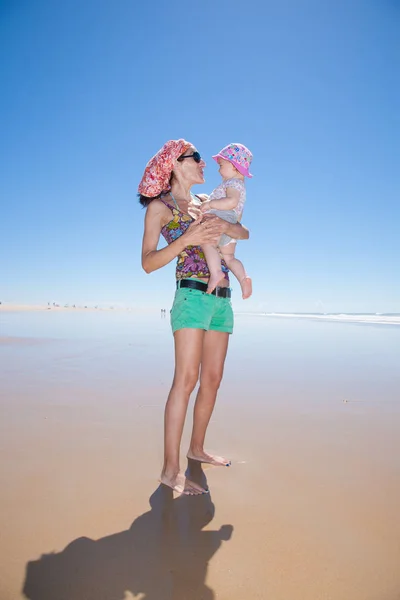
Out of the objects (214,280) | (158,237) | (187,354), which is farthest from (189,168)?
(187,354)

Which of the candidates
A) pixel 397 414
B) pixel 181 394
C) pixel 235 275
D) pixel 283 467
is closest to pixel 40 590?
pixel 181 394

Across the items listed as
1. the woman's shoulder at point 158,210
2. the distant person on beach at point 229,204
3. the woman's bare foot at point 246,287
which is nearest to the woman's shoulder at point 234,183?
the distant person on beach at point 229,204

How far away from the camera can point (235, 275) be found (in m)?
2.91

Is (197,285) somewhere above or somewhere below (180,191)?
below

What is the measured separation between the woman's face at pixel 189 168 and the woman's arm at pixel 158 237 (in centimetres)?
33

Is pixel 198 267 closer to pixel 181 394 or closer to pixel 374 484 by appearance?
pixel 181 394

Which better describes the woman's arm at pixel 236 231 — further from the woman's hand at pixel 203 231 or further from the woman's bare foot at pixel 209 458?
the woman's bare foot at pixel 209 458

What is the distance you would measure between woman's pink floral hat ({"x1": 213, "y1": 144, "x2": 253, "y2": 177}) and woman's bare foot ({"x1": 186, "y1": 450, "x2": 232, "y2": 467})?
2.20 metres

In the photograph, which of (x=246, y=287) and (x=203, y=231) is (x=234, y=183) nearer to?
(x=203, y=231)

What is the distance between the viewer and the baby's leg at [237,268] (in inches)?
111

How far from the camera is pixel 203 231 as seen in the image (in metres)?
2.40

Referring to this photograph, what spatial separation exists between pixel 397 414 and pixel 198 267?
265 centimetres

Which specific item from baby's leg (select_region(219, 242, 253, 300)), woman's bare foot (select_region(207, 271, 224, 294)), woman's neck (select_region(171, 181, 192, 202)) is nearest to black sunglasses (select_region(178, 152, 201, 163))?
woman's neck (select_region(171, 181, 192, 202))

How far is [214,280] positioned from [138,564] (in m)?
1.60
